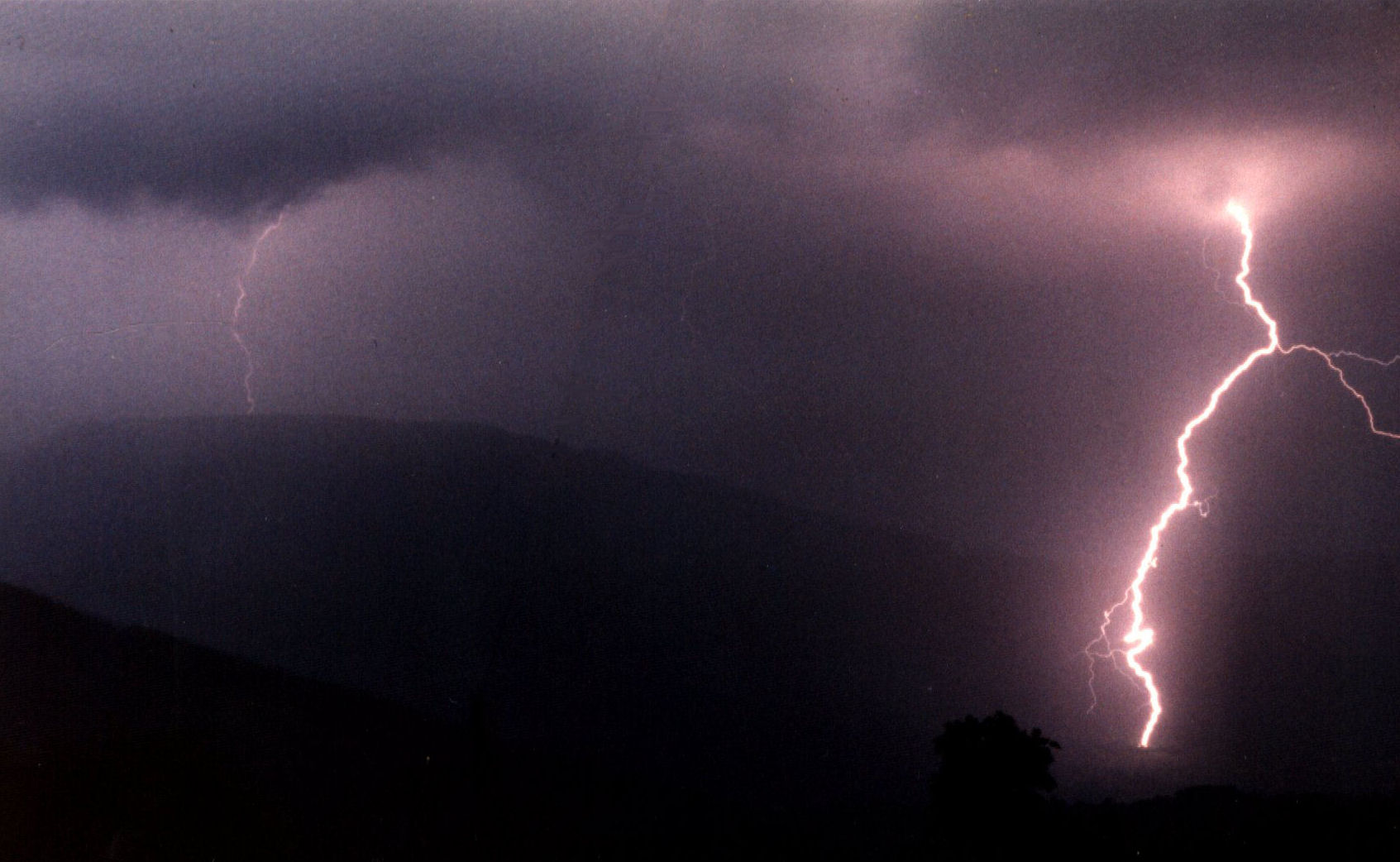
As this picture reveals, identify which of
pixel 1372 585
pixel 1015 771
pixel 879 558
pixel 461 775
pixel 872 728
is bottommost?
pixel 461 775

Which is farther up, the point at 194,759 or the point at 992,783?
the point at 992,783

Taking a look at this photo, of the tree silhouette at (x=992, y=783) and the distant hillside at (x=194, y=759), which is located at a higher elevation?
the tree silhouette at (x=992, y=783)

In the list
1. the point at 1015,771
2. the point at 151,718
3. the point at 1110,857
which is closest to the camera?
the point at 1015,771

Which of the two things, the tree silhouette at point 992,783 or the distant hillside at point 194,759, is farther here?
the distant hillside at point 194,759

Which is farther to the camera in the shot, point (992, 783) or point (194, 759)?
point (194, 759)

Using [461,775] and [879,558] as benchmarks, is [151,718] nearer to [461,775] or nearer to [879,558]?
[461,775]

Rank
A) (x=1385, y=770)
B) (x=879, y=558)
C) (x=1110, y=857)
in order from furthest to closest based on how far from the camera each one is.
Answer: (x=879, y=558) → (x=1385, y=770) → (x=1110, y=857)

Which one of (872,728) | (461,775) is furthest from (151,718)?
(872,728)

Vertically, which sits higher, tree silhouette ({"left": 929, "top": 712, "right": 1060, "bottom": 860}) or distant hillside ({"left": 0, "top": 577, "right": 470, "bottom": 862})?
tree silhouette ({"left": 929, "top": 712, "right": 1060, "bottom": 860})
